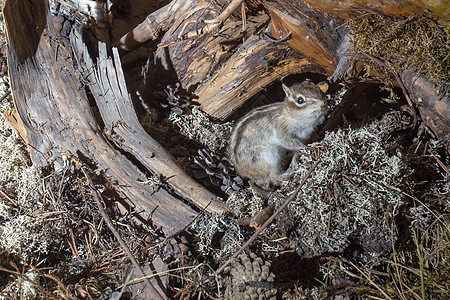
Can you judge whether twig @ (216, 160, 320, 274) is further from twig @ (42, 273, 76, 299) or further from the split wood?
the split wood

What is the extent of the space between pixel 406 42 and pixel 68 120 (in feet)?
10.9

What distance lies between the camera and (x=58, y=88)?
357 cm

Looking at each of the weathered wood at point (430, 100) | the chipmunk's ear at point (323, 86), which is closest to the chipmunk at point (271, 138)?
the chipmunk's ear at point (323, 86)

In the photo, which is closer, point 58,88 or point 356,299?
point 356,299

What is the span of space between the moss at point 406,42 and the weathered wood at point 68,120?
2.10 meters

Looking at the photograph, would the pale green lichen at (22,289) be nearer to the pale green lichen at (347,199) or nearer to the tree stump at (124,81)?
the tree stump at (124,81)

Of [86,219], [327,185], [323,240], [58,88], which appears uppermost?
[58,88]

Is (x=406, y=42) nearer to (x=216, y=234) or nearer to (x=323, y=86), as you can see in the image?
(x=323, y=86)

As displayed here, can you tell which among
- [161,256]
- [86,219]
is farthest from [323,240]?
[86,219]

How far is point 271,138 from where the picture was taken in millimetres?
3895

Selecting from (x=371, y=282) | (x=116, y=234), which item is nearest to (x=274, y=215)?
(x=371, y=282)

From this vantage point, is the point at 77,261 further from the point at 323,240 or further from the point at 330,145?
the point at 330,145

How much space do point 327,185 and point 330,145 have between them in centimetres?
38

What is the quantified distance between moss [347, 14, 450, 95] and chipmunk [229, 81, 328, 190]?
0.70 metres
